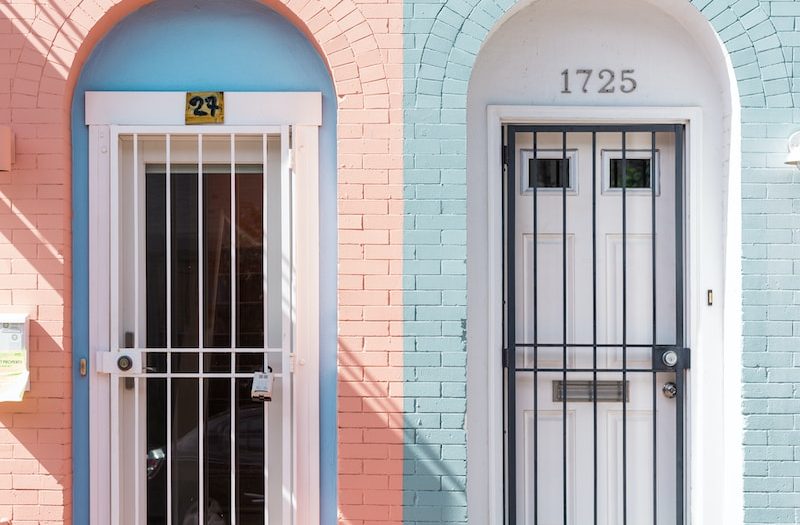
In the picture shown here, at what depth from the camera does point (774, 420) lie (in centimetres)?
434

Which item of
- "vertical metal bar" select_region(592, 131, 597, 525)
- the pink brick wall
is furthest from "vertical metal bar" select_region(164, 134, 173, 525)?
"vertical metal bar" select_region(592, 131, 597, 525)

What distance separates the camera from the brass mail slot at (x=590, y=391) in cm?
467

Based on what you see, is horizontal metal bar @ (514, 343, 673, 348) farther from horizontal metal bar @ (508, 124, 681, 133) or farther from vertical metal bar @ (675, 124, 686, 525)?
horizontal metal bar @ (508, 124, 681, 133)

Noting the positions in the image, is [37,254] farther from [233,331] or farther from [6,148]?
[233,331]

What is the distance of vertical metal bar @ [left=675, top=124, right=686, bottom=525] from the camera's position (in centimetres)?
462

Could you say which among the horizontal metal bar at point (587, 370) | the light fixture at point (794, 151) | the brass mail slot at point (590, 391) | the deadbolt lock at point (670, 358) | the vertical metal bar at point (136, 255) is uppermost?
the light fixture at point (794, 151)

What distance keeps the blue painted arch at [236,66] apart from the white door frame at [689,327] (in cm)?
73

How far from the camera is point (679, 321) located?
4.64 m

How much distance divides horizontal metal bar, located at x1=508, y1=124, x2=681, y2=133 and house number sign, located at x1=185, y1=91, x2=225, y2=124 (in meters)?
1.50

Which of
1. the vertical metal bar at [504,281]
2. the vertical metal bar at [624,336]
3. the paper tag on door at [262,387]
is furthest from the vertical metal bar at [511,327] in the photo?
the paper tag on door at [262,387]

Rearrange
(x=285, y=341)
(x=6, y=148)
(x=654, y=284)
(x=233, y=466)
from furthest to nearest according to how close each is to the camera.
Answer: (x=654, y=284) → (x=233, y=466) → (x=285, y=341) → (x=6, y=148)

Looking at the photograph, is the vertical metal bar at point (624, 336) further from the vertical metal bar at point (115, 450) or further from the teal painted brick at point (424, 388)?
the vertical metal bar at point (115, 450)

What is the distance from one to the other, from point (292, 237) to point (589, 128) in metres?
1.65

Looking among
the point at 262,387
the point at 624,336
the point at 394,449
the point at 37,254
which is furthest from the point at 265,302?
the point at 624,336
